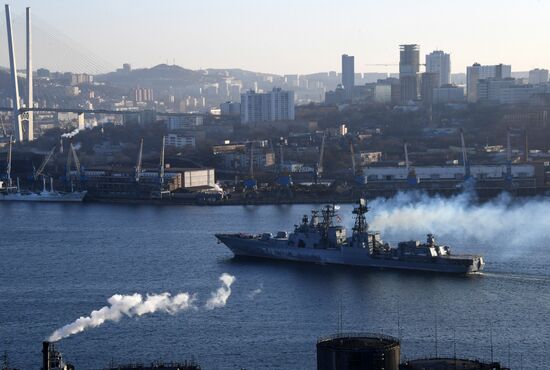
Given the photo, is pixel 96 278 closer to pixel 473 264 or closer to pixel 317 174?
pixel 473 264

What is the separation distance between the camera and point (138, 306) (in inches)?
445

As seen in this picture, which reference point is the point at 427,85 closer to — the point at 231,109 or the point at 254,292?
the point at 231,109

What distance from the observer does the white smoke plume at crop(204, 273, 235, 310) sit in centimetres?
1180

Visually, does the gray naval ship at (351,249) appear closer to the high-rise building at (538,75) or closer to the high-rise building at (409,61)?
the high-rise building at (409,61)

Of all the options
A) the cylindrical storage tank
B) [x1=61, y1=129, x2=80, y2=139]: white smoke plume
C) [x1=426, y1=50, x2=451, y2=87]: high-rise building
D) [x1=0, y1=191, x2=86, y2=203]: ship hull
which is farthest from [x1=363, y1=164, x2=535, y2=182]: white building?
[x1=426, y1=50, x2=451, y2=87]: high-rise building

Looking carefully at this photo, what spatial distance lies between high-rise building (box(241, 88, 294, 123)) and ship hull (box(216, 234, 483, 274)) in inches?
918

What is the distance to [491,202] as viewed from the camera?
20406 mm

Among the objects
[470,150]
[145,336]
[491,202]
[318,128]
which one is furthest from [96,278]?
[318,128]

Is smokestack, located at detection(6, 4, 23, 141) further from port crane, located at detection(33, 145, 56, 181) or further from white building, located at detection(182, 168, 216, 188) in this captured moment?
white building, located at detection(182, 168, 216, 188)

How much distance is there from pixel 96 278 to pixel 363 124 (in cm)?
2281

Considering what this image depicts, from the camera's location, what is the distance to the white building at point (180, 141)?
3179cm

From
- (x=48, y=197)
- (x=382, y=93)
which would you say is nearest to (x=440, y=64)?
(x=382, y=93)

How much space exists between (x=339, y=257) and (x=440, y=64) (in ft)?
123

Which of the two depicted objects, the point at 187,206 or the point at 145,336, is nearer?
the point at 145,336
